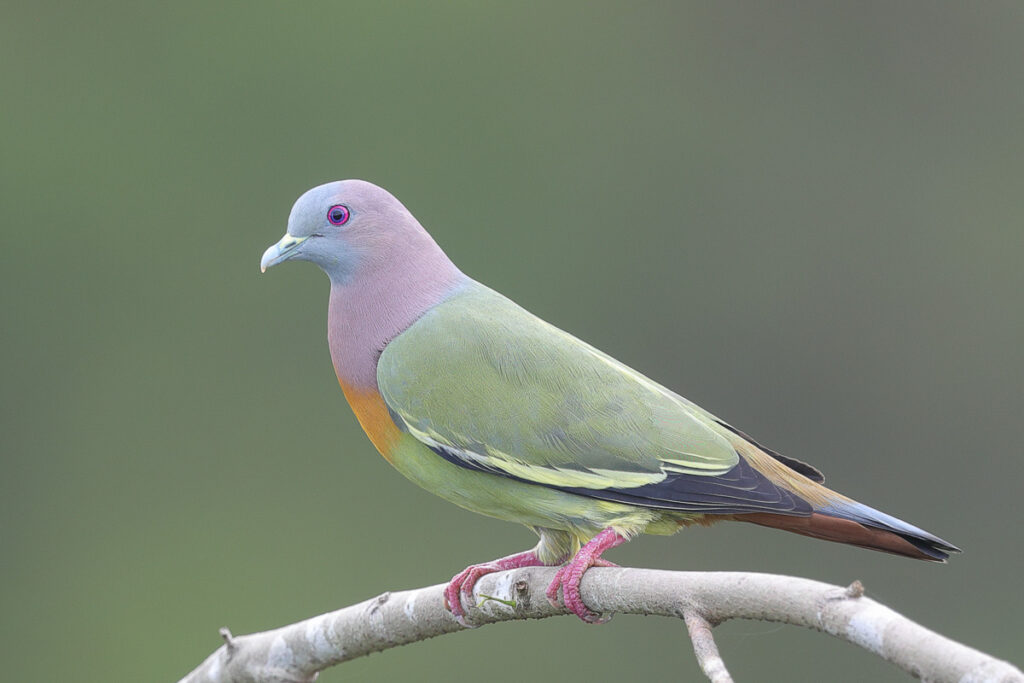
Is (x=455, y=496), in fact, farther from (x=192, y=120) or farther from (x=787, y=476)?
(x=192, y=120)

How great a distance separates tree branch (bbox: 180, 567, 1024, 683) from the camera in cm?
239

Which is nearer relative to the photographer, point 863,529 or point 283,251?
point 863,529

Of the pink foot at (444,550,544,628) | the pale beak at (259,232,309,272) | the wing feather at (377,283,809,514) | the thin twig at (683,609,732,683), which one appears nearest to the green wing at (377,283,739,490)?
the wing feather at (377,283,809,514)

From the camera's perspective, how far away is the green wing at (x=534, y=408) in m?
3.51

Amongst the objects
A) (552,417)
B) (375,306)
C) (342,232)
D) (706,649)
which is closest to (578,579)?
(552,417)

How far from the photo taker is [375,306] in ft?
12.4

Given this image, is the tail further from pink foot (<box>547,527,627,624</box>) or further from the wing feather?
pink foot (<box>547,527,627,624</box>)

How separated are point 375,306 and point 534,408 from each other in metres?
0.55

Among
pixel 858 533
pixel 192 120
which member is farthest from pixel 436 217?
pixel 858 533

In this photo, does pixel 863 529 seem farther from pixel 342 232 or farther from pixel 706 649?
pixel 342 232

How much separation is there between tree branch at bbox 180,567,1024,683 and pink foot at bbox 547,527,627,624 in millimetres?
27

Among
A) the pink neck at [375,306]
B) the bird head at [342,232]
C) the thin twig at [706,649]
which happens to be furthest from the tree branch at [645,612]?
the bird head at [342,232]

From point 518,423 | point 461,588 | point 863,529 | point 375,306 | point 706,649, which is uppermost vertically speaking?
point 375,306

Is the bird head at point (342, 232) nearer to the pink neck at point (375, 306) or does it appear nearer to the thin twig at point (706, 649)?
the pink neck at point (375, 306)
